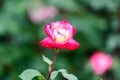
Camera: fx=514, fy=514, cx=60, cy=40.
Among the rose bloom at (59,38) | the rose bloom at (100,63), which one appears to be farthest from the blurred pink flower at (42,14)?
the rose bloom at (59,38)

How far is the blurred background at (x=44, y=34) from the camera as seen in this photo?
3.00m

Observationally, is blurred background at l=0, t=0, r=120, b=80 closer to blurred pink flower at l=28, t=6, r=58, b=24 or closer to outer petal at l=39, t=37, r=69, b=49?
blurred pink flower at l=28, t=6, r=58, b=24

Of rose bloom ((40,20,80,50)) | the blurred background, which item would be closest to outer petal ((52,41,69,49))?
rose bloom ((40,20,80,50))

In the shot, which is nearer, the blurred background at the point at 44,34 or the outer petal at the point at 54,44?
the outer petal at the point at 54,44

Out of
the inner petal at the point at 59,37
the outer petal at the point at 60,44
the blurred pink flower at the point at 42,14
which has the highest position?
the inner petal at the point at 59,37

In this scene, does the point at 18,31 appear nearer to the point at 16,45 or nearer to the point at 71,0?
the point at 16,45

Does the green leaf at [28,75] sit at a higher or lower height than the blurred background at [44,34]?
higher

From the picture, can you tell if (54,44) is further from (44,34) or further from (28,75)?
(44,34)

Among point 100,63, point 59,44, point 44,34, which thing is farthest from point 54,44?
point 44,34

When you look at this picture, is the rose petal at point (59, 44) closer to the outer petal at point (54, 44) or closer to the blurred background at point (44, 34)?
the outer petal at point (54, 44)

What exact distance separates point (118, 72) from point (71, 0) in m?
0.55

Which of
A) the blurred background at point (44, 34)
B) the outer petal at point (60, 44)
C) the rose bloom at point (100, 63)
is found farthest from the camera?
the blurred background at point (44, 34)

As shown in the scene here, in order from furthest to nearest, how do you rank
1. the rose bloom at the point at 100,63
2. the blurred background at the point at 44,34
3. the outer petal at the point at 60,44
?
the blurred background at the point at 44,34, the rose bloom at the point at 100,63, the outer petal at the point at 60,44

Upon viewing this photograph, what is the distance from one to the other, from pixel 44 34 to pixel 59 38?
201 centimetres
